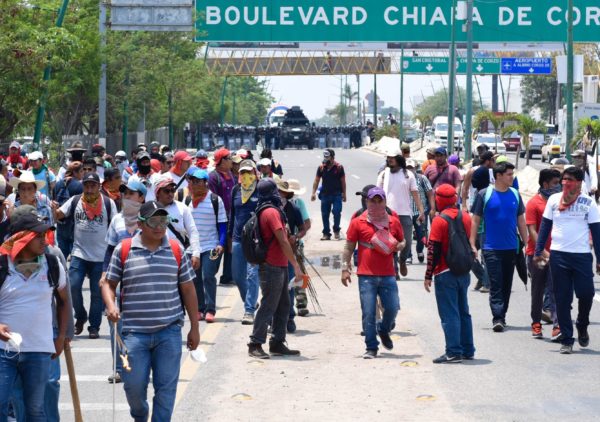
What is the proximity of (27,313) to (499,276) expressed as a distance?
6.58m

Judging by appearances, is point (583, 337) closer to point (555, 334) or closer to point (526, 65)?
point (555, 334)

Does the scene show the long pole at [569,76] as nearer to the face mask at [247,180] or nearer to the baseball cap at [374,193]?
the face mask at [247,180]

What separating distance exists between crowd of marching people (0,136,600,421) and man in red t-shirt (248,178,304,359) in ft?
0.04

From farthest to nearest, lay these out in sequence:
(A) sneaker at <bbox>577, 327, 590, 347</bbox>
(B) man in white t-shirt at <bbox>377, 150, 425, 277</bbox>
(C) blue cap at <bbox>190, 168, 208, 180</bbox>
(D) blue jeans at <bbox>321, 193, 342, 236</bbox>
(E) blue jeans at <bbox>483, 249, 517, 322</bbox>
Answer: (D) blue jeans at <bbox>321, 193, 342, 236</bbox> → (B) man in white t-shirt at <bbox>377, 150, 425, 277</bbox> → (C) blue cap at <bbox>190, 168, 208, 180</bbox> → (E) blue jeans at <bbox>483, 249, 517, 322</bbox> → (A) sneaker at <bbox>577, 327, 590, 347</bbox>

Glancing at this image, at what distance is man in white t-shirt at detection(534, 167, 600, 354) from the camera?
11.8 metres

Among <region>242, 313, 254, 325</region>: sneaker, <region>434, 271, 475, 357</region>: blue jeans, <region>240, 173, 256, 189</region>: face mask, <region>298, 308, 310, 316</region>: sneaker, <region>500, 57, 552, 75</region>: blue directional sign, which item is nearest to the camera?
<region>434, 271, 475, 357</region>: blue jeans

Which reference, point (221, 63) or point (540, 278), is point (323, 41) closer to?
point (221, 63)

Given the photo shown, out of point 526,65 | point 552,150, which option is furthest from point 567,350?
point 526,65

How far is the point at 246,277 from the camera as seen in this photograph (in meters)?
13.4

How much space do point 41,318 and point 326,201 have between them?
51.0ft

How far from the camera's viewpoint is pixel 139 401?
7.66 metres

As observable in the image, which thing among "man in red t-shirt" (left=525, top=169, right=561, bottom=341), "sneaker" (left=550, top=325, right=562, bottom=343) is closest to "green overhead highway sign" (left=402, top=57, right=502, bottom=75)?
"man in red t-shirt" (left=525, top=169, right=561, bottom=341)

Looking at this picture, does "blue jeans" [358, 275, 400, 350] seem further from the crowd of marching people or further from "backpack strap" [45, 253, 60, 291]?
"backpack strap" [45, 253, 60, 291]

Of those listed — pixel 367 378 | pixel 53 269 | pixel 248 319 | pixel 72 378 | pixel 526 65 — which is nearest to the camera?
pixel 53 269
